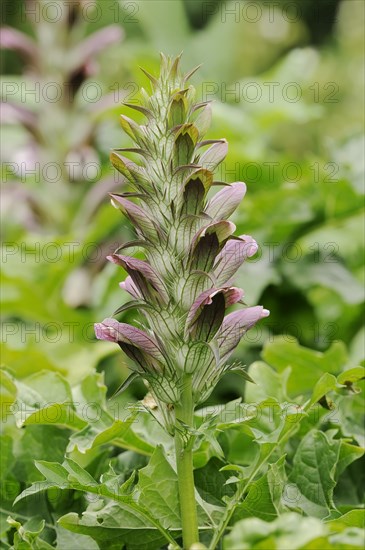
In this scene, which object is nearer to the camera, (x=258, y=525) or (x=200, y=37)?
(x=258, y=525)

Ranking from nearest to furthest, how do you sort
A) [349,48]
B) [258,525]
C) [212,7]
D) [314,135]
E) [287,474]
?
[258,525] < [287,474] < [314,135] < [349,48] < [212,7]

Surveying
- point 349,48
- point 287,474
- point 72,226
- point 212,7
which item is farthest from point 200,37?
point 287,474

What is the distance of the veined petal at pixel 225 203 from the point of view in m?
0.63

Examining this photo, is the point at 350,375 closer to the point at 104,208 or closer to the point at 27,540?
the point at 27,540

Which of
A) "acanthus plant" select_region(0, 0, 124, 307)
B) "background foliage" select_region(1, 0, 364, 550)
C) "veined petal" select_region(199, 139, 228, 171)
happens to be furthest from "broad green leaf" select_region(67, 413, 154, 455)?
"acanthus plant" select_region(0, 0, 124, 307)

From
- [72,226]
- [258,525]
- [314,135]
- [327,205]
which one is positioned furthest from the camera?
[314,135]

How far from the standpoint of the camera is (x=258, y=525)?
0.47 meters

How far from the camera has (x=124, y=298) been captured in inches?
52.6

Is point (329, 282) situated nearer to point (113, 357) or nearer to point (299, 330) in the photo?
point (299, 330)

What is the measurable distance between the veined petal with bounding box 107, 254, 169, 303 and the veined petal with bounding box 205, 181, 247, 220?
0.07 m

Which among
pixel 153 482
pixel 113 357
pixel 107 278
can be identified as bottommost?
pixel 113 357

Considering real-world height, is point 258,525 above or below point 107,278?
above

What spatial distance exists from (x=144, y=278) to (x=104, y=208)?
88cm

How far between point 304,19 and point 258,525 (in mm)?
3887
